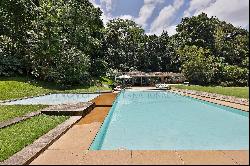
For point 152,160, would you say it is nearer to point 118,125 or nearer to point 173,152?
point 173,152

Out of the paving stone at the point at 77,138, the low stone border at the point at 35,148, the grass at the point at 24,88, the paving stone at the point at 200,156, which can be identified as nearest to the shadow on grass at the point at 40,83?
the grass at the point at 24,88

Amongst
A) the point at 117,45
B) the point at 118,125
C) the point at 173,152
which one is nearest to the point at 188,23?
the point at 117,45

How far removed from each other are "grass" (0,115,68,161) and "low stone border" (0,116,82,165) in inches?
8.3

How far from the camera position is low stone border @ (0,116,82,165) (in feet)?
16.2

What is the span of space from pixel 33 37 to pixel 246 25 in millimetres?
27387

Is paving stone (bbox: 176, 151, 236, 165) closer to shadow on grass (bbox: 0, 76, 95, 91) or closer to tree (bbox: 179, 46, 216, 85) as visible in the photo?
shadow on grass (bbox: 0, 76, 95, 91)

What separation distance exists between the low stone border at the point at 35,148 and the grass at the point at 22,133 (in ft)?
0.69

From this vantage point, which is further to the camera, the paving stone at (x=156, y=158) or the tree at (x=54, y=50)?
the tree at (x=54, y=50)

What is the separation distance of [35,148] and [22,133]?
1.89m

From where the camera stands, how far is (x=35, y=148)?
18.8 feet

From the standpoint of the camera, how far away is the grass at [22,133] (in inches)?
232

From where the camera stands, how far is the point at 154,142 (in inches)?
295

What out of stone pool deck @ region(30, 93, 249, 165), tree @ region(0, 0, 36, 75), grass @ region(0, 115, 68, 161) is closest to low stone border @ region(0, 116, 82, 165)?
stone pool deck @ region(30, 93, 249, 165)

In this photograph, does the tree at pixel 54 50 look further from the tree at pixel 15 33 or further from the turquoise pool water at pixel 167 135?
the turquoise pool water at pixel 167 135
